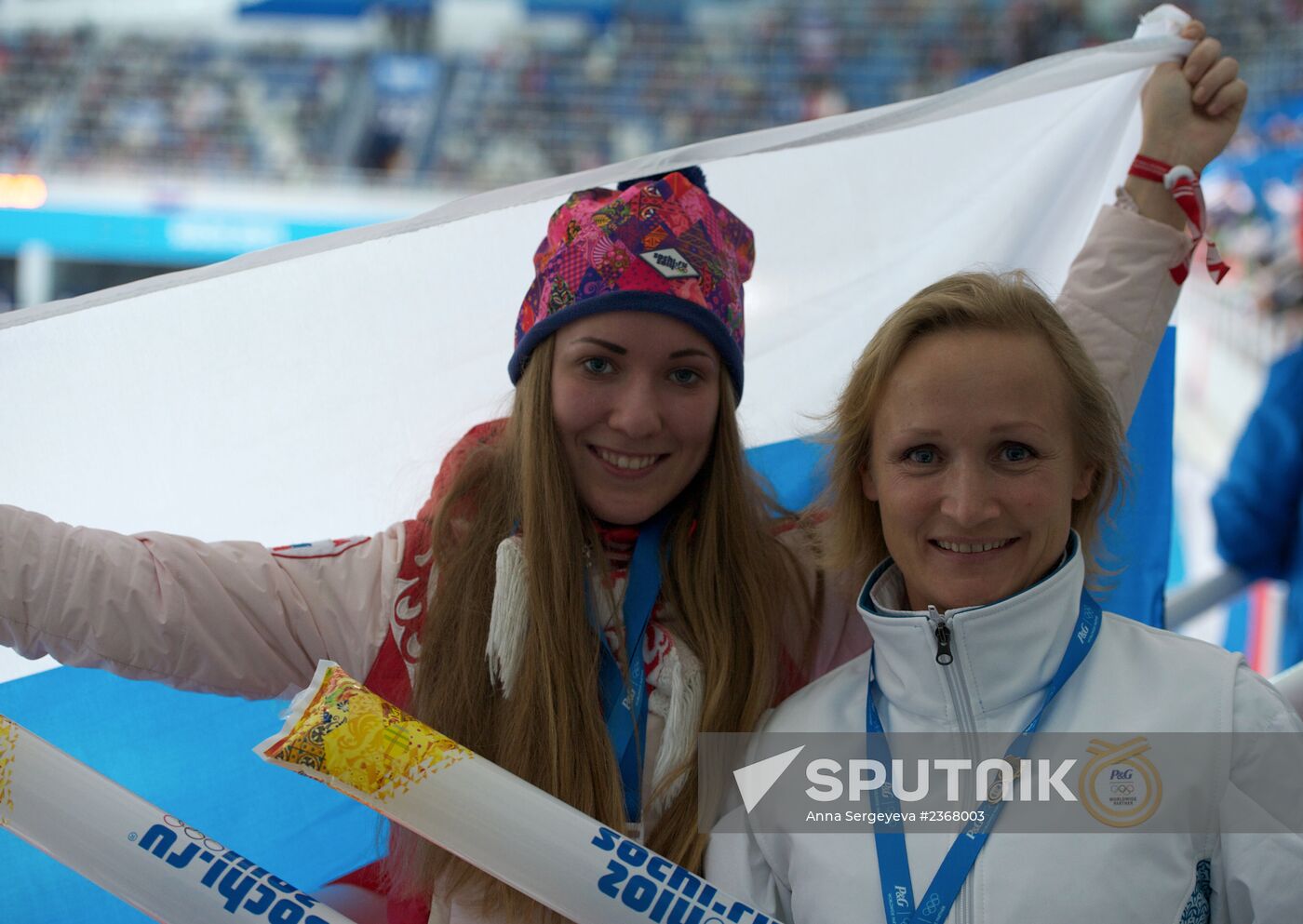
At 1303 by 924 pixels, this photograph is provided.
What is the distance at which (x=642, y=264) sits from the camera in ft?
4.64

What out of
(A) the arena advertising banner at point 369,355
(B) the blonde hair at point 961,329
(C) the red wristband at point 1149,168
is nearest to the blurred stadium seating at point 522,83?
(A) the arena advertising banner at point 369,355

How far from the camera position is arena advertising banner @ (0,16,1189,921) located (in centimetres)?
145

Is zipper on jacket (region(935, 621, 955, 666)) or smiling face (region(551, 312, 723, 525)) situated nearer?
zipper on jacket (region(935, 621, 955, 666))

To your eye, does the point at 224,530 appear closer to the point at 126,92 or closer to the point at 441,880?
the point at 441,880

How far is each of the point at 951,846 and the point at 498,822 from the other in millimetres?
412

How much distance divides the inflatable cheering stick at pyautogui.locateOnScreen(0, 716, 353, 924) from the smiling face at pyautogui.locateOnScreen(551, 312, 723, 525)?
0.59 meters

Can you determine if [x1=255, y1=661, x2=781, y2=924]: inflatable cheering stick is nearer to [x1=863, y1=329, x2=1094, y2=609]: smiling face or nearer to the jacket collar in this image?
the jacket collar

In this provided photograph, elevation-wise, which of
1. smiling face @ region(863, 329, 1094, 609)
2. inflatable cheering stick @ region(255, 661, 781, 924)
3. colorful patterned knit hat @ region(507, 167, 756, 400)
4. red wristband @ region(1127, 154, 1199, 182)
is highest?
red wristband @ region(1127, 154, 1199, 182)

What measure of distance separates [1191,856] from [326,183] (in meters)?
11.4

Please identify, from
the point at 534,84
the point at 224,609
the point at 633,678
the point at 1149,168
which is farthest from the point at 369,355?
the point at 534,84

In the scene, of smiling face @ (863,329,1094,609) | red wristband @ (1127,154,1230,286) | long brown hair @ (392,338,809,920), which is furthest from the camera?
red wristband @ (1127,154,1230,286)

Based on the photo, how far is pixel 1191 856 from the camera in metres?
1.09

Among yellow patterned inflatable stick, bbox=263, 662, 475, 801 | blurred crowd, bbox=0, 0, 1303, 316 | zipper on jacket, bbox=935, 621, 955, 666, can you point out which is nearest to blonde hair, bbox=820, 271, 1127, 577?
zipper on jacket, bbox=935, 621, 955, 666

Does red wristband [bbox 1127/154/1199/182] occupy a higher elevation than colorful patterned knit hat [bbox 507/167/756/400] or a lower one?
higher
